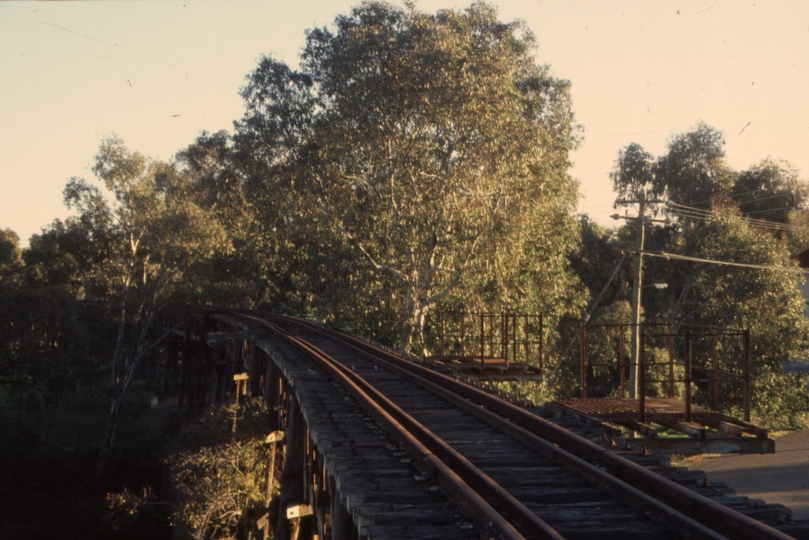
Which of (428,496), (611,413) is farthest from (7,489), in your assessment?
(428,496)

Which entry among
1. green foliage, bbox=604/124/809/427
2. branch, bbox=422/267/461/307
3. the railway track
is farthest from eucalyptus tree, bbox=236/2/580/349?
the railway track

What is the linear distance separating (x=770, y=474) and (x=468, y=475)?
16.9m

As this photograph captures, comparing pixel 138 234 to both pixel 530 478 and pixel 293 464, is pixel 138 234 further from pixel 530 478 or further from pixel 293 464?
pixel 530 478

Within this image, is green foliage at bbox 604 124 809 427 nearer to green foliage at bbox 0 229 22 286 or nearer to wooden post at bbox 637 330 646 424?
wooden post at bbox 637 330 646 424

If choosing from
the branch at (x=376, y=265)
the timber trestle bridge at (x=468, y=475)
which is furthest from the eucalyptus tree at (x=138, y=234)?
the timber trestle bridge at (x=468, y=475)

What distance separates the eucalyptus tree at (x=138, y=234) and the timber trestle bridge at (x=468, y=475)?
16.2 meters

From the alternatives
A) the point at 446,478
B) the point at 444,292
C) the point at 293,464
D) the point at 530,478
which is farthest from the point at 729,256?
the point at 446,478

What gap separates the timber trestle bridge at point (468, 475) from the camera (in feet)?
14.2

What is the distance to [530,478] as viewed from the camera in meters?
5.50

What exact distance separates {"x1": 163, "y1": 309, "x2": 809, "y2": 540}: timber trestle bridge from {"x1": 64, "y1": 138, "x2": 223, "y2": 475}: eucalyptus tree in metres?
16.2

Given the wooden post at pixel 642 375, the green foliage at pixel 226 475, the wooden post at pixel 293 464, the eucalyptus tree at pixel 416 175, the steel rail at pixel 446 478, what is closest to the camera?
the steel rail at pixel 446 478

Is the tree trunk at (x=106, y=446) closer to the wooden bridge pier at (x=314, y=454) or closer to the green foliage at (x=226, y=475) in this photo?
the wooden bridge pier at (x=314, y=454)

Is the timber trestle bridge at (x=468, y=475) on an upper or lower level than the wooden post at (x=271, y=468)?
upper

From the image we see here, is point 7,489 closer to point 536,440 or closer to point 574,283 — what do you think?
point 574,283
